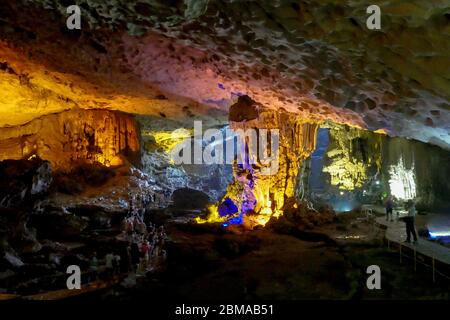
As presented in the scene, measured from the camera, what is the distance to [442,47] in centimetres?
509

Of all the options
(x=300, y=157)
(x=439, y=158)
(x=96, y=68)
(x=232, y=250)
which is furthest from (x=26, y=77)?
(x=439, y=158)

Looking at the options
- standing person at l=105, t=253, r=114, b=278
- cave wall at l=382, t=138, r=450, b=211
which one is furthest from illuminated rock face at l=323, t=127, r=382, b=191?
standing person at l=105, t=253, r=114, b=278

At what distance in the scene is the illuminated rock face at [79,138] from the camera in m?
14.6

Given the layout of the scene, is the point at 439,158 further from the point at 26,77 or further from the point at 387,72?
the point at 26,77

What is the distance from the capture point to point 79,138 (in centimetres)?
1460

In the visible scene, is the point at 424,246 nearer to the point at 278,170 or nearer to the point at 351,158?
the point at 278,170

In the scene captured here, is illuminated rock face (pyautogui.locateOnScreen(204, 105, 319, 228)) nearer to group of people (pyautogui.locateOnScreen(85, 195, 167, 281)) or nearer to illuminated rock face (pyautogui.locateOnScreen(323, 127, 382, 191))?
group of people (pyautogui.locateOnScreen(85, 195, 167, 281))

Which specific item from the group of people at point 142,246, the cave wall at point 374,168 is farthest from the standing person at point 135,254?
the cave wall at point 374,168

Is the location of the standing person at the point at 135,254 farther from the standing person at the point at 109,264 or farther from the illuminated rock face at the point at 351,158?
the illuminated rock face at the point at 351,158

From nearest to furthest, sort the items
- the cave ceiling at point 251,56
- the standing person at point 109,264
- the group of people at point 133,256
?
the cave ceiling at point 251,56
the standing person at point 109,264
the group of people at point 133,256

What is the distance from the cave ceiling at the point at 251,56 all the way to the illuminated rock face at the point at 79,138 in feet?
7.29

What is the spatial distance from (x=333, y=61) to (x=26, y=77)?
8.95 metres

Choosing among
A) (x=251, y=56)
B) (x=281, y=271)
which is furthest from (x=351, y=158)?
(x=281, y=271)

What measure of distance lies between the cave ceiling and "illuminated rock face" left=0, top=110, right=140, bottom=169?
2222mm
